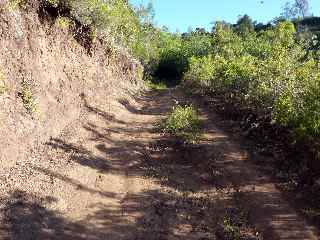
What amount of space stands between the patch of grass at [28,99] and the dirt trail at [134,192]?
0.97 metres

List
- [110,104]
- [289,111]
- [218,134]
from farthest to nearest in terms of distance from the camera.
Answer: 1. [110,104]
2. [218,134]
3. [289,111]

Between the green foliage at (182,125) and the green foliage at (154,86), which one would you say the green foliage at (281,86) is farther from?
the green foliage at (154,86)

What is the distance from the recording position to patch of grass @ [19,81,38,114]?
1208cm

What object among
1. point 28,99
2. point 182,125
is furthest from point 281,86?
point 28,99

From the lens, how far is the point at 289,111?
1379 cm

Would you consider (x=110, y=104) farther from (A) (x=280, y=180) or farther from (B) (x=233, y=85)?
(A) (x=280, y=180)

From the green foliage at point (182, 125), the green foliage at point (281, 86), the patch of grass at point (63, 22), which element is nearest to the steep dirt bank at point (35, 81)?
the patch of grass at point (63, 22)

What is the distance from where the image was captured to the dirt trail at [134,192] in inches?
354

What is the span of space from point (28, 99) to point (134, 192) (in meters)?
3.62

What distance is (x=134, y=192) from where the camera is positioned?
11.1 meters

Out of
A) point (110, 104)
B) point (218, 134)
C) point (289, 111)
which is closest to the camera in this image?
point (289, 111)

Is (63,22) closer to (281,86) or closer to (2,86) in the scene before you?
(2,86)

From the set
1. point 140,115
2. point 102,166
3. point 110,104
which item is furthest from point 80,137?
point 140,115

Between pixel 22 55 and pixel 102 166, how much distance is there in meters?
3.69
